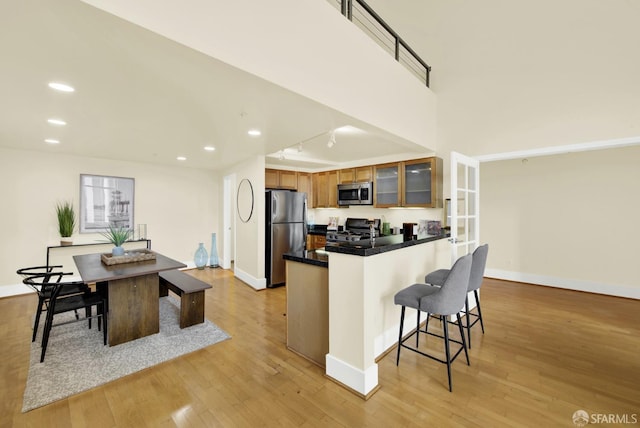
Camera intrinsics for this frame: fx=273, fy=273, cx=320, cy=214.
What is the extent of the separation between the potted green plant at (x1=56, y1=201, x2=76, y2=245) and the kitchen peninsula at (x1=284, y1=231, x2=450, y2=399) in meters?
4.39

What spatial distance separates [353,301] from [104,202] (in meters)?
5.25

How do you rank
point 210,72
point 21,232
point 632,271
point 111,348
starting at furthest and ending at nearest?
point 21,232
point 632,271
point 111,348
point 210,72

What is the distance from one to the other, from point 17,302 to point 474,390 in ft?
19.5

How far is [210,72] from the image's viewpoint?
1.75 m

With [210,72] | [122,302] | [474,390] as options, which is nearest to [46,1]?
[210,72]

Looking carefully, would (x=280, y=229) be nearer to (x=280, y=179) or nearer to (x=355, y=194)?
(x=280, y=179)

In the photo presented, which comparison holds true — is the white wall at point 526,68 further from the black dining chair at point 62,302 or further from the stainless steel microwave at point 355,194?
the black dining chair at point 62,302

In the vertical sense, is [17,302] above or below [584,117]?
below

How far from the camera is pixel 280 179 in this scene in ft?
19.3

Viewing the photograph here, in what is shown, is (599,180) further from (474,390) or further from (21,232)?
(21,232)

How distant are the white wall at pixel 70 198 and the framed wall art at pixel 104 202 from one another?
0.10m

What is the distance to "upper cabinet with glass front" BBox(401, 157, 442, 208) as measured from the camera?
437cm

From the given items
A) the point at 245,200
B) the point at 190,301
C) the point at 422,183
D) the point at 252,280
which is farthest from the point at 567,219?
the point at 190,301

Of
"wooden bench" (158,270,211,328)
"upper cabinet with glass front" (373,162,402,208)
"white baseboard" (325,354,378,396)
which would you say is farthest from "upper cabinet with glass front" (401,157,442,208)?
"wooden bench" (158,270,211,328)
